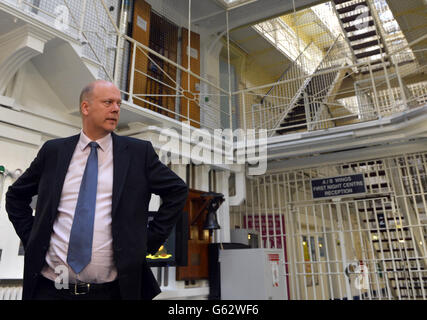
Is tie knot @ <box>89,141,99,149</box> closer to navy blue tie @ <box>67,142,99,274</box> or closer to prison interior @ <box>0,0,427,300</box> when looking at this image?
navy blue tie @ <box>67,142,99,274</box>

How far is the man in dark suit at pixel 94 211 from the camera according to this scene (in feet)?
3.84

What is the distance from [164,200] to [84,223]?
32cm

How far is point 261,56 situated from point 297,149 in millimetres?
4520

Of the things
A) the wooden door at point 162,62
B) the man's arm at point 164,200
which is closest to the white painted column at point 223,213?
the wooden door at point 162,62

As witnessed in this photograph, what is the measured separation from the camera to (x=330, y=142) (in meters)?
5.80

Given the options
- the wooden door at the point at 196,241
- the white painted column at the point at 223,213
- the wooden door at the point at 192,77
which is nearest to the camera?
the wooden door at the point at 196,241

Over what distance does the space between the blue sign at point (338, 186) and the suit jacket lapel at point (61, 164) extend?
5833 millimetres

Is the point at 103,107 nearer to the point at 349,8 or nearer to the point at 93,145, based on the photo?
the point at 93,145

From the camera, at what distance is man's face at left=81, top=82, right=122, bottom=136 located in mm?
1332

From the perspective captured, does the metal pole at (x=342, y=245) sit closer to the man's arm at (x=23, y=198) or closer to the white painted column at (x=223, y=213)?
the white painted column at (x=223, y=213)

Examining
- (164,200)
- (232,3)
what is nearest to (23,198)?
(164,200)

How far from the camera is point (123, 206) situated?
125 cm
